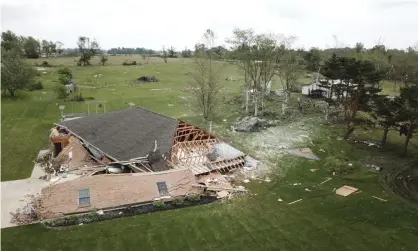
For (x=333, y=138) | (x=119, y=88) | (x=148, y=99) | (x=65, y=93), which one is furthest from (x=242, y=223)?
(x=119, y=88)

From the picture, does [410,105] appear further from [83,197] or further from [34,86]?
[34,86]

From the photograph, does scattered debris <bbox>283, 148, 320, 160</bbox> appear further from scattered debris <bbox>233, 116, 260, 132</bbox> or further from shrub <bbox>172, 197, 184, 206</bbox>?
shrub <bbox>172, 197, 184, 206</bbox>

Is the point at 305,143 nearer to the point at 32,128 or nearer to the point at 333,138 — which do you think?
the point at 333,138

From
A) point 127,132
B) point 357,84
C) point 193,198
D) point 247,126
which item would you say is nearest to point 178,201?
point 193,198

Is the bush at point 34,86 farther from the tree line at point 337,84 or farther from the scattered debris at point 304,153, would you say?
the scattered debris at point 304,153

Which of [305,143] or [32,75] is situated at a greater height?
[32,75]
